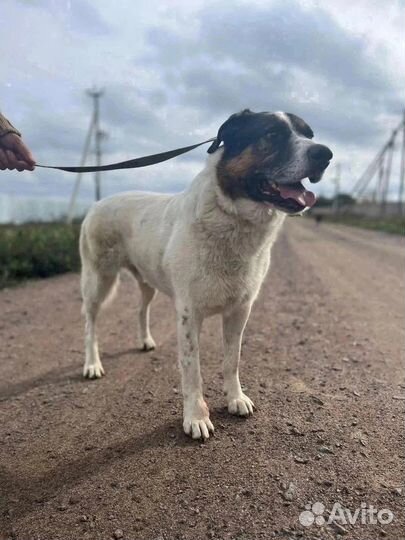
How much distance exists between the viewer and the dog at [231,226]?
109 inches

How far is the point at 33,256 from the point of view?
10.1 metres

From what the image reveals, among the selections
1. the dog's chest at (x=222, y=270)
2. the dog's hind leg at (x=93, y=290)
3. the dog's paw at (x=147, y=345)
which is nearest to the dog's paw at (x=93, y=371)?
the dog's hind leg at (x=93, y=290)

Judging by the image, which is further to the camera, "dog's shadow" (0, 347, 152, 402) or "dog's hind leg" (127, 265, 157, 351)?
"dog's hind leg" (127, 265, 157, 351)

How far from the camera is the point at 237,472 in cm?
243

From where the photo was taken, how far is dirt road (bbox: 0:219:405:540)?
2100 mm

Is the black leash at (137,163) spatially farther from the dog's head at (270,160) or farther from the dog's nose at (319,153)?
the dog's nose at (319,153)

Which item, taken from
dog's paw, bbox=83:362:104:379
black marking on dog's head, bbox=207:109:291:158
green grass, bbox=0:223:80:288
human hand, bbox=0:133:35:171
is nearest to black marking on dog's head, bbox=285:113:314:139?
black marking on dog's head, bbox=207:109:291:158

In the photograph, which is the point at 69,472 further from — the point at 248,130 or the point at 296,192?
the point at 248,130

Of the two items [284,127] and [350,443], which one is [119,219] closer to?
[284,127]

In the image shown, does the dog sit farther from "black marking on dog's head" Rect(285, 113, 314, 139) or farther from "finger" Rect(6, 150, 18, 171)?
"finger" Rect(6, 150, 18, 171)

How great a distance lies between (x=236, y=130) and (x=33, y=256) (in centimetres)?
820

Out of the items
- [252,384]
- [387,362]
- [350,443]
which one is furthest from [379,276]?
[350,443]

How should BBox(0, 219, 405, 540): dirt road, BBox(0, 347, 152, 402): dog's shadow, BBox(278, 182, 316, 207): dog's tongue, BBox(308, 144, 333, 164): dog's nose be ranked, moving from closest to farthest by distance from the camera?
BBox(0, 219, 405, 540): dirt road → BBox(308, 144, 333, 164): dog's nose → BBox(278, 182, 316, 207): dog's tongue → BBox(0, 347, 152, 402): dog's shadow

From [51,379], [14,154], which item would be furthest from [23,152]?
[51,379]
